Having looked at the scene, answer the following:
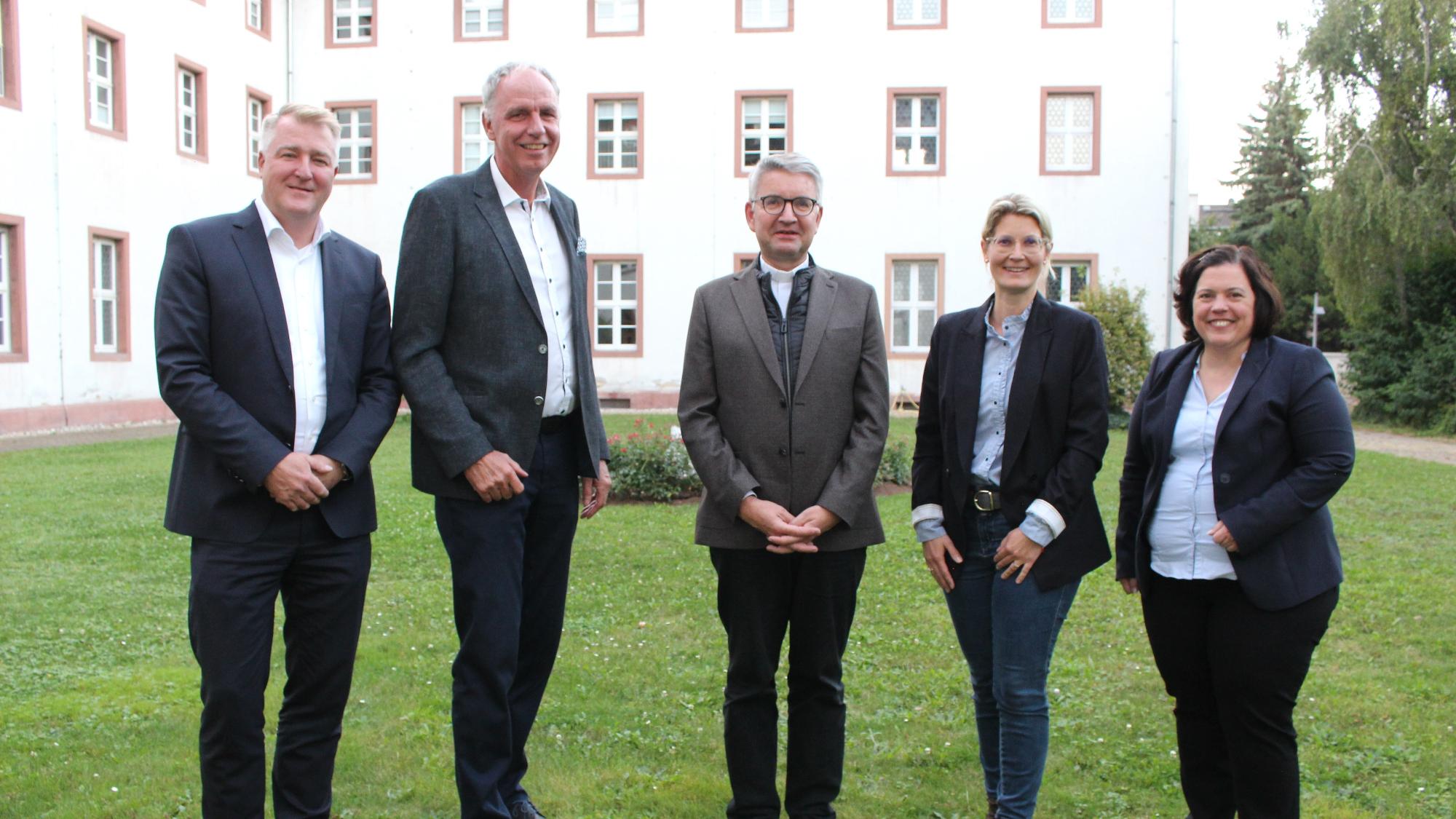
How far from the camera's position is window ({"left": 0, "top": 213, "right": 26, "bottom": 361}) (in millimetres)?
18078

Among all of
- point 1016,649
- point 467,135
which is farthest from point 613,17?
point 1016,649

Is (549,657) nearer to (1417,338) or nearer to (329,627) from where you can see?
(329,627)

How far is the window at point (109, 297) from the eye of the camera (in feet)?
65.4

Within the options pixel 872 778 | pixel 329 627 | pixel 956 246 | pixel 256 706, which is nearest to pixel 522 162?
pixel 329 627

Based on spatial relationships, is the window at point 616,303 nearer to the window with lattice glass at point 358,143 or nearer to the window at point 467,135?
the window at point 467,135

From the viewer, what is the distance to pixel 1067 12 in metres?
24.1

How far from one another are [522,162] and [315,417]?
0.99 m

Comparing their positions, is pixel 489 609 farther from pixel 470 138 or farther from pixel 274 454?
pixel 470 138

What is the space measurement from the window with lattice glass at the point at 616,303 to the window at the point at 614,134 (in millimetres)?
1957

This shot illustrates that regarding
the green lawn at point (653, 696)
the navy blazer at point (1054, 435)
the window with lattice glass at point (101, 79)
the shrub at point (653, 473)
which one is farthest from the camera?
the window with lattice glass at point (101, 79)

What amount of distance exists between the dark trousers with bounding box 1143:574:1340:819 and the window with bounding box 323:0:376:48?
25.7 meters

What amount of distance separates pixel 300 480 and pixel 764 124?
74.8ft

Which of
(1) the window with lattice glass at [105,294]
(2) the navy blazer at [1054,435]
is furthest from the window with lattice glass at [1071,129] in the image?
(2) the navy blazer at [1054,435]

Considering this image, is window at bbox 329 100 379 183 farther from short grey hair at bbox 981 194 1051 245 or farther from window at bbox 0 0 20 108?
short grey hair at bbox 981 194 1051 245
